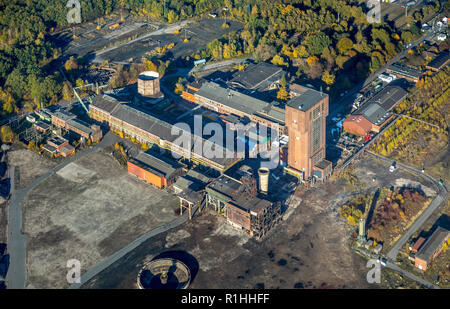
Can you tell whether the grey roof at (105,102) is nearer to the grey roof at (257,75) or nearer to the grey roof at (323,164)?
the grey roof at (257,75)

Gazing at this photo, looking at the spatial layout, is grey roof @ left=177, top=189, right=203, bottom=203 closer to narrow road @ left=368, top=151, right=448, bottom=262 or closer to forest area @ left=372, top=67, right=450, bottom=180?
narrow road @ left=368, top=151, right=448, bottom=262

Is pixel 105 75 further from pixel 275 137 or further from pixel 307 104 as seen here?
pixel 307 104

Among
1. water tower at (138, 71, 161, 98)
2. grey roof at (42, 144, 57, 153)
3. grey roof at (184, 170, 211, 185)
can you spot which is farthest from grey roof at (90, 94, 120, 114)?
grey roof at (184, 170, 211, 185)

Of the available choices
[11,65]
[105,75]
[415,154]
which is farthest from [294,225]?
[11,65]

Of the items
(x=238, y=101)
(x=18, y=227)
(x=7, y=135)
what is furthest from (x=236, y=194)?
(x=7, y=135)

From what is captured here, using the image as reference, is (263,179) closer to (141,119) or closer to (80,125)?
(141,119)

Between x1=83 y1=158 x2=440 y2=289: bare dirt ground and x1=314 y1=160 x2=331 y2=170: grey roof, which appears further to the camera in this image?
x1=314 y1=160 x2=331 y2=170: grey roof
